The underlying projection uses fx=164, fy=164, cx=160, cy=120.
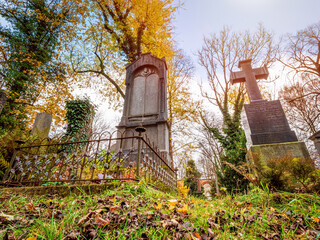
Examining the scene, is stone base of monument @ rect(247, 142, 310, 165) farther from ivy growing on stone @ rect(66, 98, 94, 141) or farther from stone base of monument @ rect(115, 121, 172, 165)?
ivy growing on stone @ rect(66, 98, 94, 141)

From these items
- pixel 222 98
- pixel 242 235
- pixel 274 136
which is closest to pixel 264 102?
pixel 274 136

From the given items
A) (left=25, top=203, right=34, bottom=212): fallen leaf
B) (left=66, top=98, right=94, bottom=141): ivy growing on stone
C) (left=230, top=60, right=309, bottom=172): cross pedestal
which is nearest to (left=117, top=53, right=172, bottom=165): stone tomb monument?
(left=66, top=98, right=94, bottom=141): ivy growing on stone

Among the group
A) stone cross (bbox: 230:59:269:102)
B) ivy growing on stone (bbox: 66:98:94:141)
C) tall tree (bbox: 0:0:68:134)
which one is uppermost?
tall tree (bbox: 0:0:68:134)

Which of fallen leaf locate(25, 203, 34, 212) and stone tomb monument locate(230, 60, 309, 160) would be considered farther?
stone tomb monument locate(230, 60, 309, 160)

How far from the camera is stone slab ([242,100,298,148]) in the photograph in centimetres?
514

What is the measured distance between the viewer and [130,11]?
11.6 m

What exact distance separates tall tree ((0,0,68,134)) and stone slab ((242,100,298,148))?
37.8ft

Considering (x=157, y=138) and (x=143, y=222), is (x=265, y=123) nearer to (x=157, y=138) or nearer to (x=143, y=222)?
(x=157, y=138)

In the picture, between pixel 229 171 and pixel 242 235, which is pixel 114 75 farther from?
pixel 242 235

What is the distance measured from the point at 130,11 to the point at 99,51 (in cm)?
358

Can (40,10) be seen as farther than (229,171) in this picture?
Yes

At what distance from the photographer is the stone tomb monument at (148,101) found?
20.0 ft

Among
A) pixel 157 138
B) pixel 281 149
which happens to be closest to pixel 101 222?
pixel 157 138

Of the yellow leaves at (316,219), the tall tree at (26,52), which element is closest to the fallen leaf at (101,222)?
the yellow leaves at (316,219)
